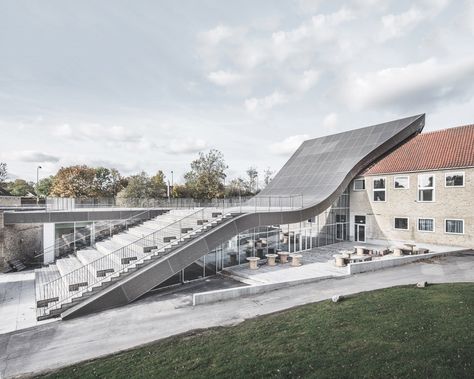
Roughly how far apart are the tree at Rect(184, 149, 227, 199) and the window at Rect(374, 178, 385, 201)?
2578 centimetres

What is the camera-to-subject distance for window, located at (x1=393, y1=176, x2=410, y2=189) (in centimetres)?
2527

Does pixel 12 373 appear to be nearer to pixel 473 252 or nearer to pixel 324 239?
pixel 324 239

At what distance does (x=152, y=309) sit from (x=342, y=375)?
8394 millimetres

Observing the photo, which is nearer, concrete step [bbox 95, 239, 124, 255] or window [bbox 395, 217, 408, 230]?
concrete step [bbox 95, 239, 124, 255]

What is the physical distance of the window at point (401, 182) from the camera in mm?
25266

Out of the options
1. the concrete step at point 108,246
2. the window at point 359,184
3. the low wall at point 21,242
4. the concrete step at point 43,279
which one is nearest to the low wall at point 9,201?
the low wall at point 21,242

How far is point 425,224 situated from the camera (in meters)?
24.2

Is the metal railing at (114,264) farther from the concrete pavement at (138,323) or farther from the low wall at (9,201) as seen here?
the low wall at (9,201)

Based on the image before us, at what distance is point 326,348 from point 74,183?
54639 millimetres

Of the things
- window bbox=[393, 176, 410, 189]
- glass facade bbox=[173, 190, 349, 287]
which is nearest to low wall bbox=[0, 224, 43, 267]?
glass facade bbox=[173, 190, 349, 287]

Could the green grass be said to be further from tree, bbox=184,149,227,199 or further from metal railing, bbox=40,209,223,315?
tree, bbox=184,149,227,199

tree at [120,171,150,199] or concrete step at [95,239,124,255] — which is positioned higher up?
tree at [120,171,150,199]

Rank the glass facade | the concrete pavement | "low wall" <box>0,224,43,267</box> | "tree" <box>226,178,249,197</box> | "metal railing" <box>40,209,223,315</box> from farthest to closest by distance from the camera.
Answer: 1. "tree" <box>226,178,249,197</box>
2. "low wall" <box>0,224,43,267</box>
3. the glass facade
4. "metal railing" <box>40,209,223,315</box>
5. the concrete pavement

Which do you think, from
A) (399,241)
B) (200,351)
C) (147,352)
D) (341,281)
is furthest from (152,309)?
(399,241)
